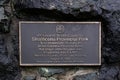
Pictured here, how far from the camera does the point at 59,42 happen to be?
3811 mm

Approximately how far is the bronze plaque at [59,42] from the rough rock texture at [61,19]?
0.24ft

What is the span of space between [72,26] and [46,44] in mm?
376

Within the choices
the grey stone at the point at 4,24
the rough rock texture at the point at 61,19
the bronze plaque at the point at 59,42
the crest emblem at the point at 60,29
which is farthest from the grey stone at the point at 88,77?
the grey stone at the point at 4,24

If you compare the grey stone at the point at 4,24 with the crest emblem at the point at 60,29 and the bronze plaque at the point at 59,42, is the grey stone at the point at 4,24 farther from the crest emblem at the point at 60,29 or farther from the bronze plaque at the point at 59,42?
the crest emblem at the point at 60,29

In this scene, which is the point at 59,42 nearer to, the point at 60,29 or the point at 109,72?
the point at 60,29

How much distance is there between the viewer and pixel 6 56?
150 inches

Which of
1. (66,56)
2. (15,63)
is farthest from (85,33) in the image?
(15,63)

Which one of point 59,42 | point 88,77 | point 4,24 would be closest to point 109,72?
point 88,77

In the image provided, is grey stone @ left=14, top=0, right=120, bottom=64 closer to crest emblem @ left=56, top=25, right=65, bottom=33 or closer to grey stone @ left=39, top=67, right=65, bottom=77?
crest emblem @ left=56, top=25, right=65, bottom=33

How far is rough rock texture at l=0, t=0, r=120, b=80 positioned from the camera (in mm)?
3762

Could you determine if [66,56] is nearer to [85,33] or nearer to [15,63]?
[85,33]

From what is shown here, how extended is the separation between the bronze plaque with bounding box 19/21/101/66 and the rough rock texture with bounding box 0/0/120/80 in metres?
0.07

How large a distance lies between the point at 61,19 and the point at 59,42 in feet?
0.90

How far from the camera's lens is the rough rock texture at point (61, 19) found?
12.3 ft
